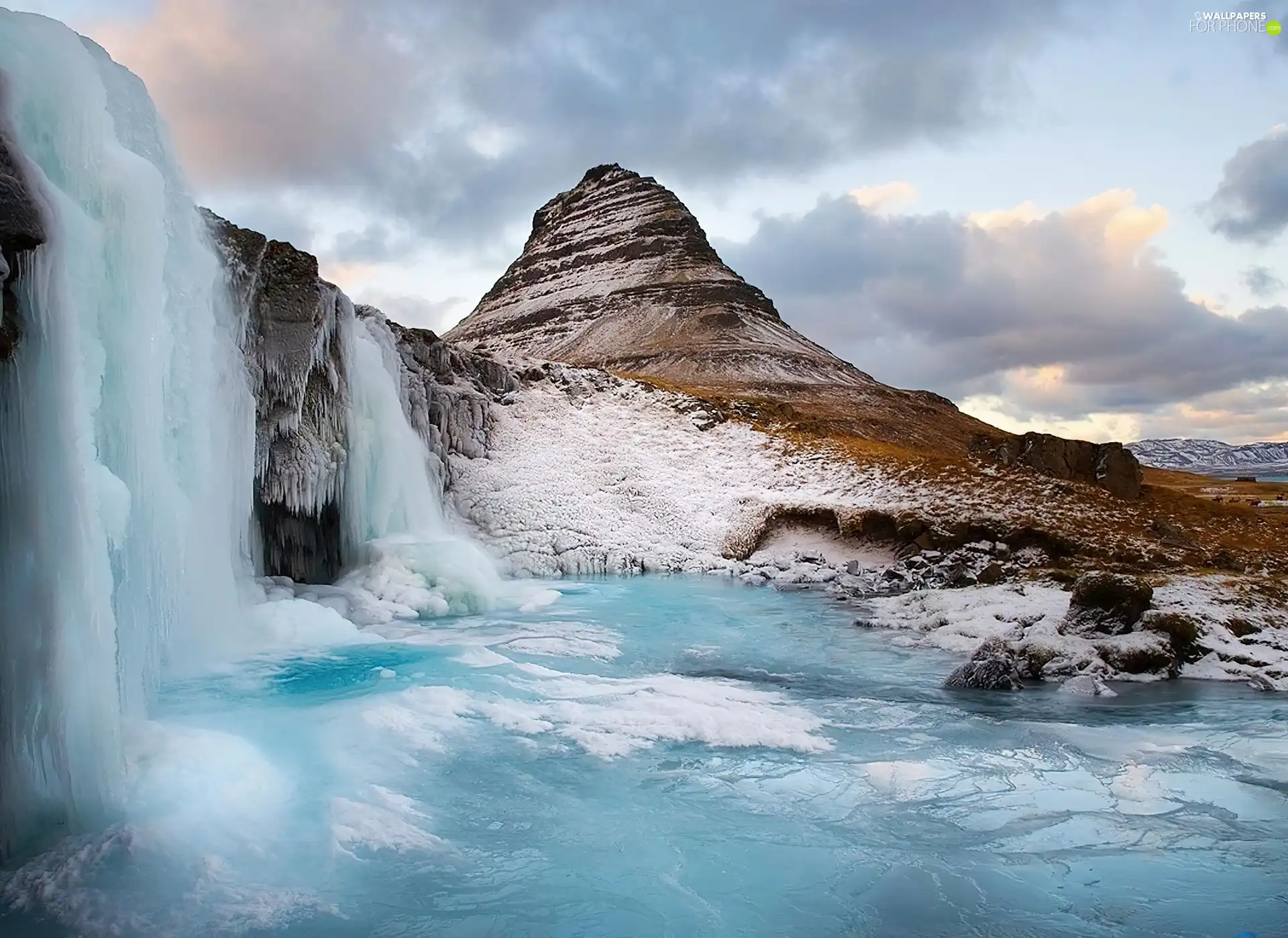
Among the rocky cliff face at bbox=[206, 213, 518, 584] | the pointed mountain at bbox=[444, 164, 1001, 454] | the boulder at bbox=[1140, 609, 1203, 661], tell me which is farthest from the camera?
the pointed mountain at bbox=[444, 164, 1001, 454]

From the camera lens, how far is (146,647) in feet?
31.6

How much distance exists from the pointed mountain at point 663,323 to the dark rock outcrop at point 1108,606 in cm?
2937

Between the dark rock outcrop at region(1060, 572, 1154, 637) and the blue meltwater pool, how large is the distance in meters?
1.81

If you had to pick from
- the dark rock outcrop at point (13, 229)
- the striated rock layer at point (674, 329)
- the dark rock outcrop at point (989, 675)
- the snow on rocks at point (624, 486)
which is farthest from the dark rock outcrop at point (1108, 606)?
the striated rock layer at point (674, 329)

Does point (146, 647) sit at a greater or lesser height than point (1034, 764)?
greater

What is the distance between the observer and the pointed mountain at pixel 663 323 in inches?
2881

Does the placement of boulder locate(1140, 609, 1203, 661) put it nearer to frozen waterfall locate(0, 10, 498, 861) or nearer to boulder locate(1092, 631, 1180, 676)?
boulder locate(1092, 631, 1180, 676)

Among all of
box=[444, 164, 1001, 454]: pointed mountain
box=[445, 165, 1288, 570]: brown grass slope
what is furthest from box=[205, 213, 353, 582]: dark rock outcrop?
box=[444, 164, 1001, 454]: pointed mountain

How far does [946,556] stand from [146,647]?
2217 centimetres

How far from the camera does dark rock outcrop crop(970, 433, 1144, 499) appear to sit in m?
31.1

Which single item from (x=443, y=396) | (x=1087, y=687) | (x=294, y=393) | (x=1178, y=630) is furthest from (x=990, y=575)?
(x=443, y=396)

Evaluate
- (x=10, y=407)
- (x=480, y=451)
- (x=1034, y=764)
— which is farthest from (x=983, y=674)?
(x=480, y=451)

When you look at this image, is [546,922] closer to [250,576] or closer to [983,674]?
[983,674]

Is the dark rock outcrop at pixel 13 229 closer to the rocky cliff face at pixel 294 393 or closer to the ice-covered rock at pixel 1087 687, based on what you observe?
the rocky cliff face at pixel 294 393
